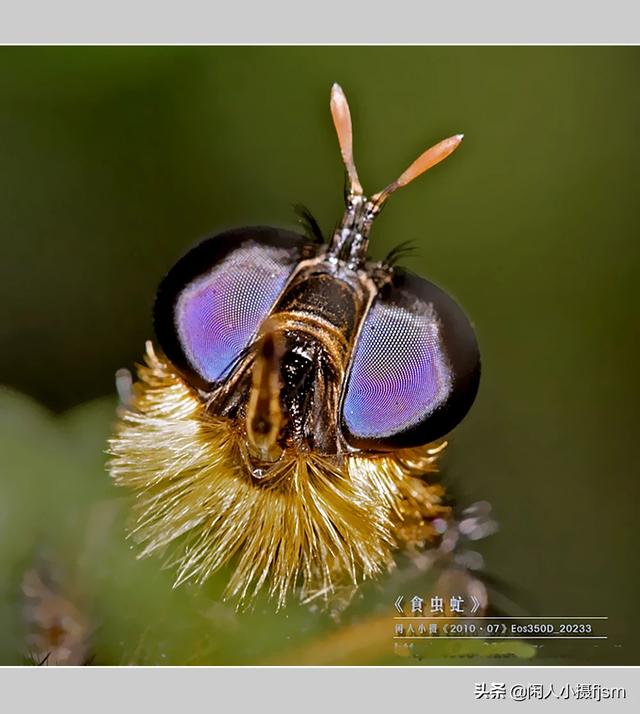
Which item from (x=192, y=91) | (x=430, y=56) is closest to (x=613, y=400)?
(x=430, y=56)

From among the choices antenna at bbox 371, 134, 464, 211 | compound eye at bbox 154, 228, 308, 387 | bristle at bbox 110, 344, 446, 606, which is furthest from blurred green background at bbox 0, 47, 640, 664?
antenna at bbox 371, 134, 464, 211

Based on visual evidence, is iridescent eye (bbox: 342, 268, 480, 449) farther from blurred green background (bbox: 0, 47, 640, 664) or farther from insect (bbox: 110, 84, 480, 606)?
blurred green background (bbox: 0, 47, 640, 664)


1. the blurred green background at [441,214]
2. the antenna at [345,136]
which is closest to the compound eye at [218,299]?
the antenna at [345,136]

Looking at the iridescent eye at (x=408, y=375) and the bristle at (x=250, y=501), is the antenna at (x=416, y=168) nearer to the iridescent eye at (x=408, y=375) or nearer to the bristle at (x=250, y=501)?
the iridescent eye at (x=408, y=375)

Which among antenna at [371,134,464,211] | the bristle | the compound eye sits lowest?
the bristle

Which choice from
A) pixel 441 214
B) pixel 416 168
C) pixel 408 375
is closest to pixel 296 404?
pixel 408 375

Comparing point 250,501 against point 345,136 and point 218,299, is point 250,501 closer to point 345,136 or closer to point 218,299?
point 218,299

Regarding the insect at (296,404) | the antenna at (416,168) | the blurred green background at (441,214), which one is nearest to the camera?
the insect at (296,404)

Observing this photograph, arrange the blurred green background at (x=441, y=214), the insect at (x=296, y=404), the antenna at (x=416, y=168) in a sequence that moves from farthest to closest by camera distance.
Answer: the blurred green background at (x=441, y=214), the antenna at (x=416, y=168), the insect at (x=296, y=404)
